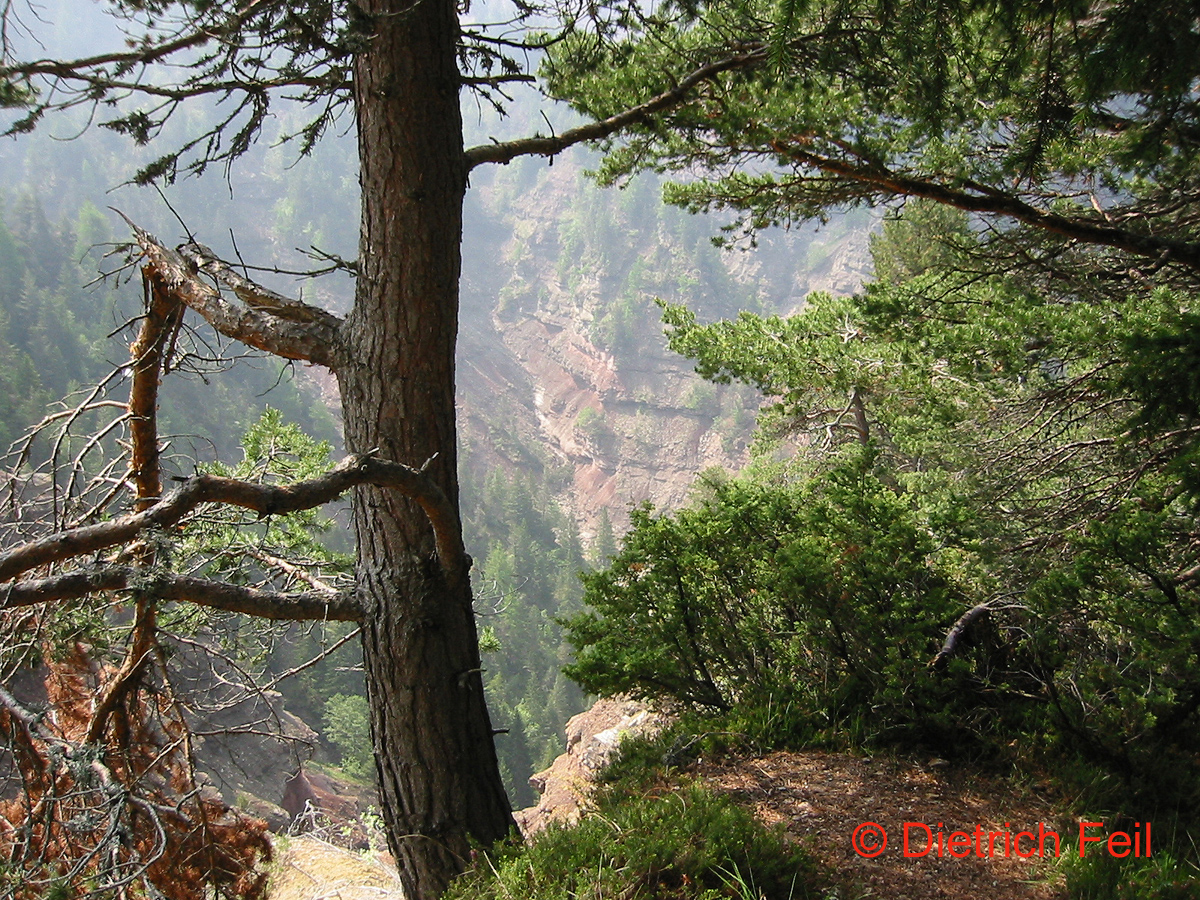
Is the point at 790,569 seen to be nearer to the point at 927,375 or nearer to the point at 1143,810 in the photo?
the point at 1143,810

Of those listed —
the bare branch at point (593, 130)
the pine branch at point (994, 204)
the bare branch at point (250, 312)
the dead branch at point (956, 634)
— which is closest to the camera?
the bare branch at point (250, 312)

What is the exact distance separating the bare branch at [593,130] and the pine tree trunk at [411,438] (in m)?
0.25

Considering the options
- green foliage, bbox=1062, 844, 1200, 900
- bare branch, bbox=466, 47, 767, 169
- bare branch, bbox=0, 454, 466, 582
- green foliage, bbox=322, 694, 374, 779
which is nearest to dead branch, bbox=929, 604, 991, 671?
green foliage, bbox=1062, 844, 1200, 900

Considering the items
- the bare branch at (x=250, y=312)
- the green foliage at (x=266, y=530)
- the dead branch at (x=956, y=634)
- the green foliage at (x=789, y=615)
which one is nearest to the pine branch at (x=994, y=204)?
the green foliage at (x=789, y=615)

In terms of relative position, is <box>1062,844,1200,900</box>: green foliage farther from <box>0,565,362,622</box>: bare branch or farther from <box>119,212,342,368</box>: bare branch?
<box>119,212,342,368</box>: bare branch

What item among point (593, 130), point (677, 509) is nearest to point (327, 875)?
point (677, 509)

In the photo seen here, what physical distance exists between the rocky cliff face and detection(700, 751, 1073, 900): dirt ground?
6564 centimetres

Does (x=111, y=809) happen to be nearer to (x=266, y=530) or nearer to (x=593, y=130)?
(x=266, y=530)

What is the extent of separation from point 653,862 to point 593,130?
2567mm

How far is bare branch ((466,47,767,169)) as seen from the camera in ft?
8.99

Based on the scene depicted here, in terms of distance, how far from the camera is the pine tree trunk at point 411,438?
2.40 m

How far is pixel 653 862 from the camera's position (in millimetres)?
2068

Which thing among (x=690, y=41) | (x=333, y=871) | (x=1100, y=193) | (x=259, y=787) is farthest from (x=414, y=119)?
(x=259, y=787)

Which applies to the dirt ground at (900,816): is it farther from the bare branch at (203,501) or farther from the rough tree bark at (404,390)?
the bare branch at (203,501)
